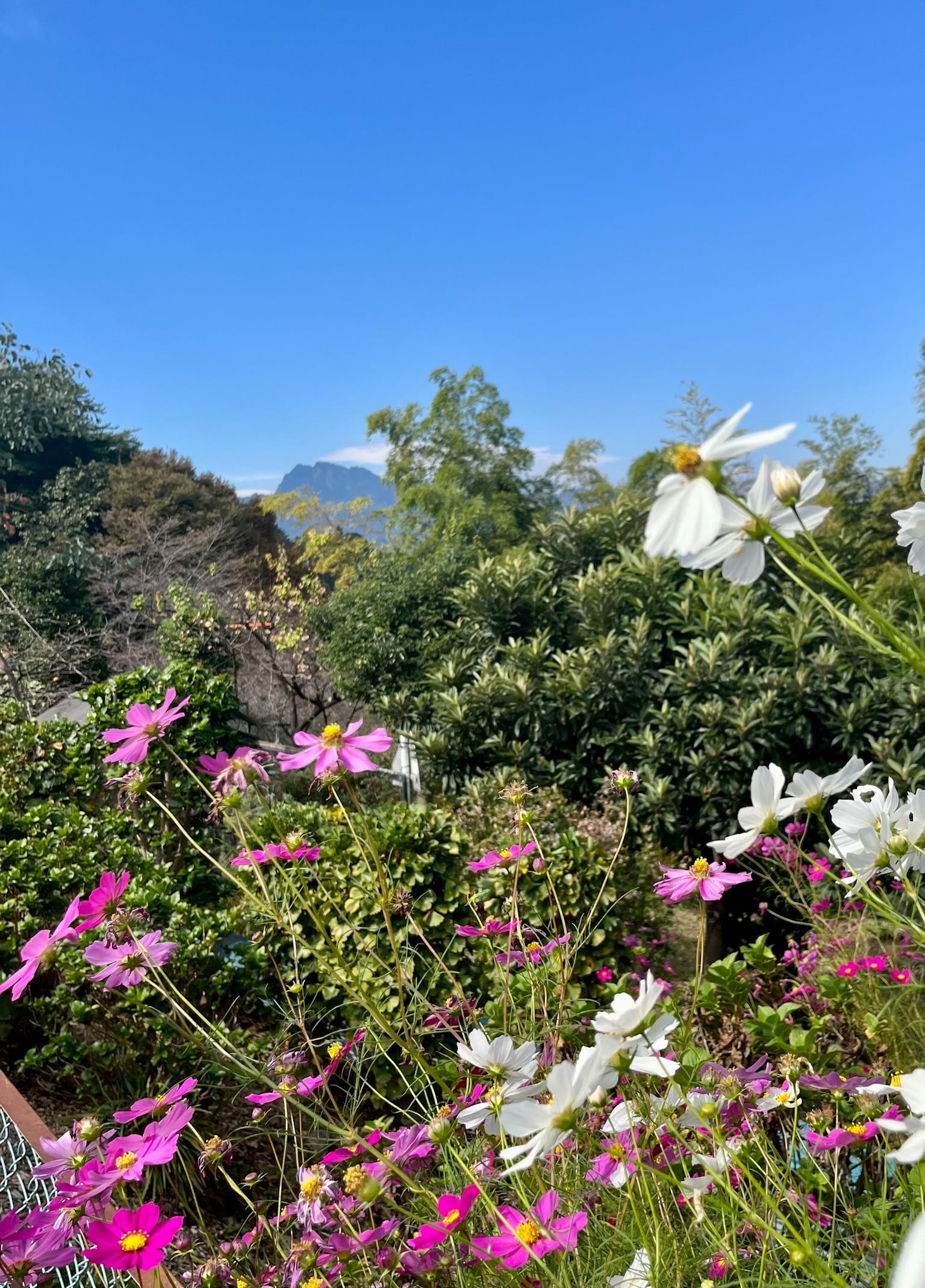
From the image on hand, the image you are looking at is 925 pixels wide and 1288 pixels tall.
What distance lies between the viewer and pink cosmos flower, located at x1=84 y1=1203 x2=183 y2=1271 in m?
0.77

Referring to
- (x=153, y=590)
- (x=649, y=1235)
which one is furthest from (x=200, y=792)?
(x=153, y=590)

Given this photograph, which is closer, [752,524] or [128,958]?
[752,524]

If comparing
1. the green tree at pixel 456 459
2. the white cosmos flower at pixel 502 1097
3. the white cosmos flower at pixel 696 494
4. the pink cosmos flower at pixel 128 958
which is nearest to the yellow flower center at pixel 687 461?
the white cosmos flower at pixel 696 494

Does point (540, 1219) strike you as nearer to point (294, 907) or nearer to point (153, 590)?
point (294, 907)

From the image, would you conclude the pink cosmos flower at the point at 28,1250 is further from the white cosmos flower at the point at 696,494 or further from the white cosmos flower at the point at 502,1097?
the white cosmos flower at the point at 696,494

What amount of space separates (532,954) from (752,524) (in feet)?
3.55

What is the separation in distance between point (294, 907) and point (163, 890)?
1.37ft

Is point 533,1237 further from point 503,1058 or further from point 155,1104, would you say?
point 155,1104

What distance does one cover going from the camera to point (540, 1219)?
75cm

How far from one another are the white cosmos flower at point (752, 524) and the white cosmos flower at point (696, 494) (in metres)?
0.06

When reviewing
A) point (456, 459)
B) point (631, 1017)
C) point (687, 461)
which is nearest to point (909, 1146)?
point (631, 1017)

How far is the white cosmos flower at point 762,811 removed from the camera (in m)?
0.82

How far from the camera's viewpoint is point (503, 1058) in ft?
2.56

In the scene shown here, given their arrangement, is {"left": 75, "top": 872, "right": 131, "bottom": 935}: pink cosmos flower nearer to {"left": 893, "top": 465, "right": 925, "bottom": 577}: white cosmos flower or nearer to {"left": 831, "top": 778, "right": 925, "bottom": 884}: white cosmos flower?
{"left": 831, "top": 778, "right": 925, "bottom": 884}: white cosmos flower
